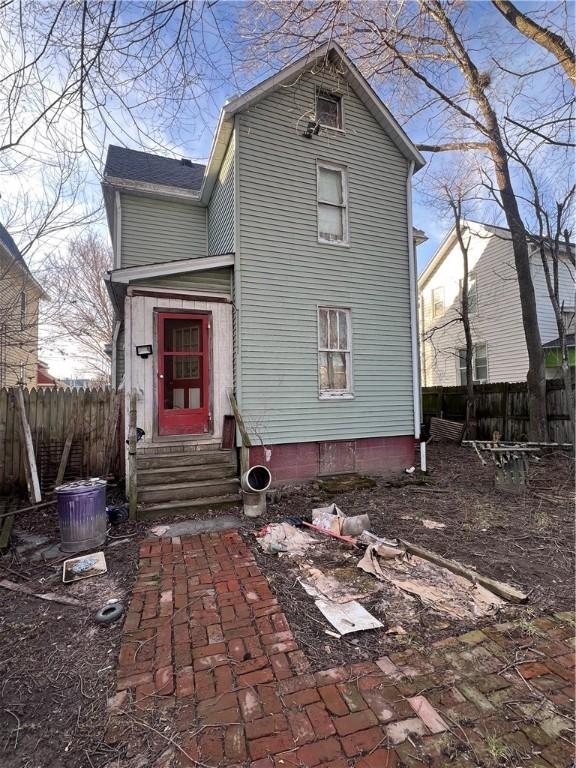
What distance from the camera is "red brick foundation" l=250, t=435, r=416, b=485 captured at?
22.6 ft

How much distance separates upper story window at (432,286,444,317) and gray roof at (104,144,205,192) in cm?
1264

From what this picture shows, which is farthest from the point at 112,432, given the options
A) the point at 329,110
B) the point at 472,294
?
the point at 472,294

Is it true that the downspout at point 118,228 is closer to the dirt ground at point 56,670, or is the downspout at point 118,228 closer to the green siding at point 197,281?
the green siding at point 197,281

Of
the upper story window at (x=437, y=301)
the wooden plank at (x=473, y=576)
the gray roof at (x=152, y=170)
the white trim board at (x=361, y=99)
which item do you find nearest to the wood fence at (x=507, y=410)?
the upper story window at (x=437, y=301)

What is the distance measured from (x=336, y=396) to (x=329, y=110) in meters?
6.09

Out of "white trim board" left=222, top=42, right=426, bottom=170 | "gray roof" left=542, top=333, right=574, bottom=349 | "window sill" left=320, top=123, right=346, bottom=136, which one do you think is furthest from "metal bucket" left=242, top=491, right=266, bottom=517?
"gray roof" left=542, top=333, right=574, bottom=349

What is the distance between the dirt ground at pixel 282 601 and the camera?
6.61 feet

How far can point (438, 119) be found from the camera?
6703 millimetres

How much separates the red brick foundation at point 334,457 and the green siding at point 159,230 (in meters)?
5.17

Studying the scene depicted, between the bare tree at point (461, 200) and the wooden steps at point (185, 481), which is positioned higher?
the bare tree at point (461, 200)

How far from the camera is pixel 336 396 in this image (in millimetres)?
7527

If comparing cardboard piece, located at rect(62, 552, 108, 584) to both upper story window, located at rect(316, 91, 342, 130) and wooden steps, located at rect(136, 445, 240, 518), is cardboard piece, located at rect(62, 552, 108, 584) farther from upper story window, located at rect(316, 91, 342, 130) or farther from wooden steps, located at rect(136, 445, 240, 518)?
upper story window, located at rect(316, 91, 342, 130)

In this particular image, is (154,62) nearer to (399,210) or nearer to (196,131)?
(196,131)

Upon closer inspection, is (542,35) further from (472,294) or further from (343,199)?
(472,294)
